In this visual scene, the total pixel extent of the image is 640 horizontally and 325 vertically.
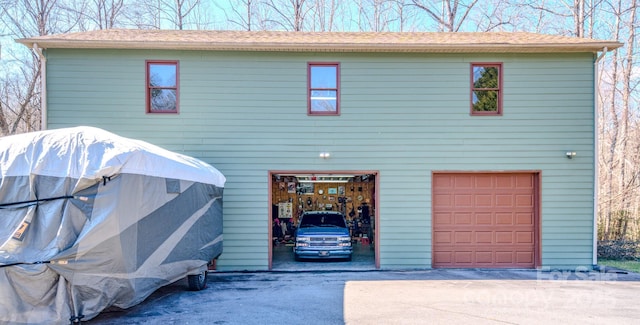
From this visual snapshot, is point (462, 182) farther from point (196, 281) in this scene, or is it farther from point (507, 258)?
point (196, 281)

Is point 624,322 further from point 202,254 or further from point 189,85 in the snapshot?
point 189,85

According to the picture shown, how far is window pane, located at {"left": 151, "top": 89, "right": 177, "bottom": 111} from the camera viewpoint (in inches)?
421

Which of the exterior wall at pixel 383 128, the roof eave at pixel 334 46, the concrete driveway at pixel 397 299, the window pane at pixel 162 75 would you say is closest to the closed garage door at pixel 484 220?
the exterior wall at pixel 383 128

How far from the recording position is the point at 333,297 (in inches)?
309

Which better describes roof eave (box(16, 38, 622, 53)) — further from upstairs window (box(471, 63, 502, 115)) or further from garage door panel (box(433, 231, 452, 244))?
garage door panel (box(433, 231, 452, 244))

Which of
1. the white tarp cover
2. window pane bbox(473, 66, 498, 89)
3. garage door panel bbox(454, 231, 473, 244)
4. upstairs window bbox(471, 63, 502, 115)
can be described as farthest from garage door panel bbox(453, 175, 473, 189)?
the white tarp cover

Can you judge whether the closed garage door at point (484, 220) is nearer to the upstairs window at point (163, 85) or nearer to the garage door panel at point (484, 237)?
the garage door panel at point (484, 237)

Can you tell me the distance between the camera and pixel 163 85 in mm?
10695

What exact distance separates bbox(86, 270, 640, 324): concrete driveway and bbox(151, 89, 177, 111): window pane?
426 centimetres

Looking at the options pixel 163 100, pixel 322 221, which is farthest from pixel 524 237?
pixel 163 100

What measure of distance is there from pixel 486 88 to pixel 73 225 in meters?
9.47

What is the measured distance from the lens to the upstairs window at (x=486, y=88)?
10.9 m

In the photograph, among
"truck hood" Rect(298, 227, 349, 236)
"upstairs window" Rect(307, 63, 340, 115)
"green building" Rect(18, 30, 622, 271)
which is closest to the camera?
"green building" Rect(18, 30, 622, 271)

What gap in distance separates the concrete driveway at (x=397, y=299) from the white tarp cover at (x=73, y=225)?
1068 mm
